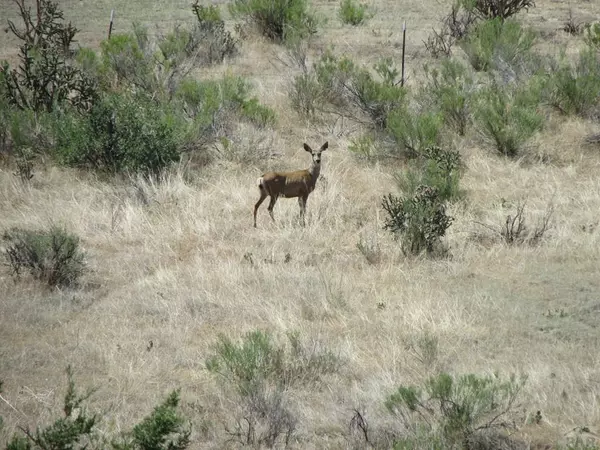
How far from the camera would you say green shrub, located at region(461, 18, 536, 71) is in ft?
64.6

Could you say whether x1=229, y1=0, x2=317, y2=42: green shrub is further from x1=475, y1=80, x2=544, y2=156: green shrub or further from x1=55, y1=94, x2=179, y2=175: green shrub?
x1=55, y1=94, x2=179, y2=175: green shrub

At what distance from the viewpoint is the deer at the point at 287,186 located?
1348 cm

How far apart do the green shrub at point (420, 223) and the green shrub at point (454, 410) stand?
Result: 427 centimetres

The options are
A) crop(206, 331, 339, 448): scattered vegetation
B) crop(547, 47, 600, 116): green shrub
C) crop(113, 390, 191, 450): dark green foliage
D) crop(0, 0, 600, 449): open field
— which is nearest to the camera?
crop(113, 390, 191, 450): dark green foliage

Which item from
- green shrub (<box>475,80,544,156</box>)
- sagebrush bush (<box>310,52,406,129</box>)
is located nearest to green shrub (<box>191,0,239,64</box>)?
sagebrush bush (<box>310,52,406,129</box>)

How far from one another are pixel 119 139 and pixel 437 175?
520 cm

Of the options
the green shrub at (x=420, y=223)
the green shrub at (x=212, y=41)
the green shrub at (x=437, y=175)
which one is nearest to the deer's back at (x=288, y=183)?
the green shrub at (x=420, y=223)

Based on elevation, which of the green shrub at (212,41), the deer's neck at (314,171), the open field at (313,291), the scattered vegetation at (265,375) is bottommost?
the open field at (313,291)

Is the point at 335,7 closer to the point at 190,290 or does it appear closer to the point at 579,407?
the point at 190,290

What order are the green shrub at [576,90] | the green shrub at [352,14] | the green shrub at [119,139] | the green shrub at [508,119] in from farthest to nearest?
the green shrub at [352,14]
the green shrub at [576,90]
the green shrub at [508,119]
the green shrub at [119,139]

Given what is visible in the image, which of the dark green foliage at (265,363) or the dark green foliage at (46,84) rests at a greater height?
the dark green foliage at (46,84)

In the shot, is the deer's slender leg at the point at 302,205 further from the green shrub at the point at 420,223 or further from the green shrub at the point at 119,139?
the green shrub at the point at 119,139

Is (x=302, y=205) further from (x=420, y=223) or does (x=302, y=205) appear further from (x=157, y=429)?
(x=157, y=429)

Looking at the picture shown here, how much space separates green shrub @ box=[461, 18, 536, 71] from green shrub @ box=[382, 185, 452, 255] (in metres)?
7.79
